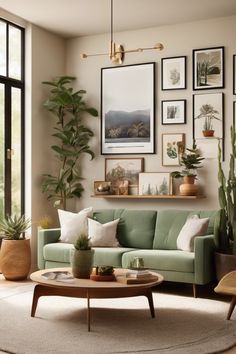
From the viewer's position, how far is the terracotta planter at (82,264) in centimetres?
456

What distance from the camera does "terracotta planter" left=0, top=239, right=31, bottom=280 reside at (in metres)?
6.22

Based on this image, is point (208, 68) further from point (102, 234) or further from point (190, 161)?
point (102, 234)

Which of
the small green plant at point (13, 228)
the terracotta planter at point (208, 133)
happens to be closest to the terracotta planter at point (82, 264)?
the small green plant at point (13, 228)

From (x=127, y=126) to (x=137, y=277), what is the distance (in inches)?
119

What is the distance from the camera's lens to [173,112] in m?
6.76

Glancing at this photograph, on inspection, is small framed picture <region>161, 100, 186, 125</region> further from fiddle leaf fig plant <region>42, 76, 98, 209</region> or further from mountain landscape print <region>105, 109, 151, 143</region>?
fiddle leaf fig plant <region>42, 76, 98, 209</region>

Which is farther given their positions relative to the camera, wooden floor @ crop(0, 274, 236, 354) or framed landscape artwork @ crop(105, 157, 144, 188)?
framed landscape artwork @ crop(105, 157, 144, 188)

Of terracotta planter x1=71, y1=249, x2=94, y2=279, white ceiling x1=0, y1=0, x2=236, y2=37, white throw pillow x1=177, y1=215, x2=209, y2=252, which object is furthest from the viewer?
white ceiling x1=0, y1=0, x2=236, y2=37

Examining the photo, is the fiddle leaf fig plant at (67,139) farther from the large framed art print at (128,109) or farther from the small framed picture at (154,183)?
the small framed picture at (154,183)

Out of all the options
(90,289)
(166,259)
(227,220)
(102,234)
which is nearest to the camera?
(90,289)

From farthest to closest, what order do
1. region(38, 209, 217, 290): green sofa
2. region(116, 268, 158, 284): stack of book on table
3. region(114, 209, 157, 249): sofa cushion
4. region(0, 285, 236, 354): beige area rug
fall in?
1. region(114, 209, 157, 249): sofa cushion
2. region(38, 209, 217, 290): green sofa
3. region(116, 268, 158, 284): stack of book on table
4. region(0, 285, 236, 354): beige area rug

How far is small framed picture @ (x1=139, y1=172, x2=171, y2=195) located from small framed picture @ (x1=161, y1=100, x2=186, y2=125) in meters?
0.68

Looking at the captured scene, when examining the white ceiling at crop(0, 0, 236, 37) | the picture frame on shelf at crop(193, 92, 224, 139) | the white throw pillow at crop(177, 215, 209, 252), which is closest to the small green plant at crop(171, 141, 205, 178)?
the picture frame on shelf at crop(193, 92, 224, 139)

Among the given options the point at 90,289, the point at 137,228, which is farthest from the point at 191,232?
the point at 90,289
